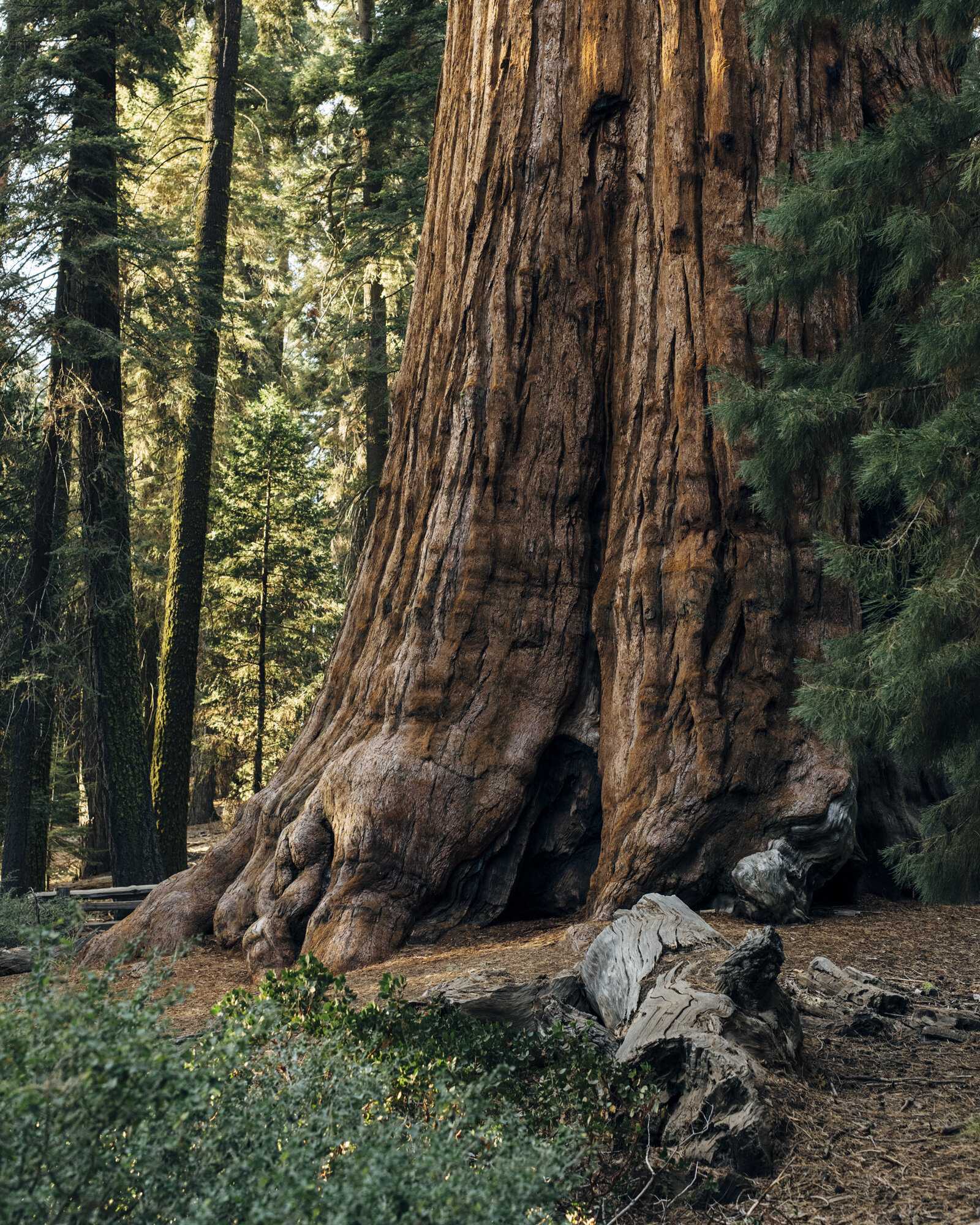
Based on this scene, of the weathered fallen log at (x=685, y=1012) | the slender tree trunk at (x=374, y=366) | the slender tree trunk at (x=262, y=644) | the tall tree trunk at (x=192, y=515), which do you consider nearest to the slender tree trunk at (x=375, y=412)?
the slender tree trunk at (x=374, y=366)

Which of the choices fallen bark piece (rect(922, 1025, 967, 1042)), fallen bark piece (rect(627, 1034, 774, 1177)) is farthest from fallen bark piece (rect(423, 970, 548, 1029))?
fallen bark piece (rect(922, 1025, 967, 1042))

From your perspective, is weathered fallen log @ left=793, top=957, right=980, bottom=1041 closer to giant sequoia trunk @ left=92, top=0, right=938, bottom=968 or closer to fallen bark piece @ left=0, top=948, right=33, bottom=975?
giant sequoia trunk @ left=92, top=0, right=938, bottom=968

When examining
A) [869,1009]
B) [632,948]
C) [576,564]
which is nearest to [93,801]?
[576,564]

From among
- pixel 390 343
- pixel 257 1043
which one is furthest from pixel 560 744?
pixel 390 343

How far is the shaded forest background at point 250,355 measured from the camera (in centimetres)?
1180

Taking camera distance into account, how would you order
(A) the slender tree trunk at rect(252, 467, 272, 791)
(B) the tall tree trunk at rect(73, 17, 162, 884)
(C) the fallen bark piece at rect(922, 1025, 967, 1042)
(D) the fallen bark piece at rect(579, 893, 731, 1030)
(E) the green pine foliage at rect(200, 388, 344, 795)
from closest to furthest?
(C) the fallen bark piece at rect(922, 1025, 967, 1042) → (D) the fallen bark piece at rect(579, 893, 731, 1030) → (B) the tall tree trunk at rect(73, 17, 162, 884) → (A) the slender tree trunk at rect(252, 467, 272, 791) → (E) the green pine foliage at rect(200, 388, 344, 795)

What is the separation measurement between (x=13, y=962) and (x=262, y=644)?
986 cm

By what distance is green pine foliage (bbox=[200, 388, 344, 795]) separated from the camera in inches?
750

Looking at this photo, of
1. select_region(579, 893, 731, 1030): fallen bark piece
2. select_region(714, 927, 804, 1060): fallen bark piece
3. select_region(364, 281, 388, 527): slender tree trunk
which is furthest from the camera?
select_region(364, 281, 388, 527): slender tree trunk

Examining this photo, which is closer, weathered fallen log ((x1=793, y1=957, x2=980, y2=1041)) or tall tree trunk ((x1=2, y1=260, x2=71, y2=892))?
weathered fallen log ((x1=793, y1=957, x2=980, y2=1041))

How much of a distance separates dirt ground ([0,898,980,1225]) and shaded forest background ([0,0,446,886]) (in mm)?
7661

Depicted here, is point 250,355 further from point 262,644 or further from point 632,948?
point 632,948

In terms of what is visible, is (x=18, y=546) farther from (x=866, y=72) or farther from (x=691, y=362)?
(x=866, y=72)

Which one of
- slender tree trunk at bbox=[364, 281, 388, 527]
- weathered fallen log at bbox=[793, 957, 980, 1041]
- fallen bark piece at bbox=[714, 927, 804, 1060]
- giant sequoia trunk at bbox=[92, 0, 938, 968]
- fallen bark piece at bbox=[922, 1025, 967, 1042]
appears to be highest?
slender tree trunk at bbox=[364, 281, 388, 527]
